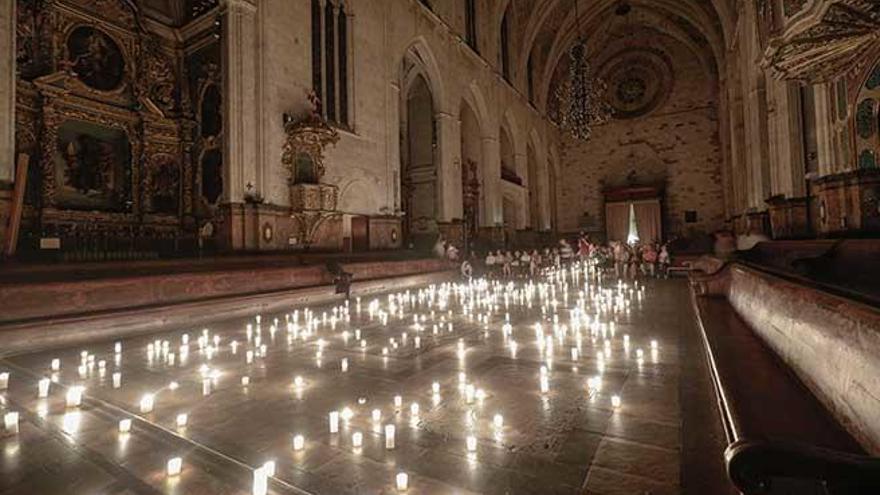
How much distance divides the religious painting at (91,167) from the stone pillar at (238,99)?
5.89m

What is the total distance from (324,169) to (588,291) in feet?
30.7

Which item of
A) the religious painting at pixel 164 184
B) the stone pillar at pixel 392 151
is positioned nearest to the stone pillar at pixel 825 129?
the stone pillar at pixel 392 151

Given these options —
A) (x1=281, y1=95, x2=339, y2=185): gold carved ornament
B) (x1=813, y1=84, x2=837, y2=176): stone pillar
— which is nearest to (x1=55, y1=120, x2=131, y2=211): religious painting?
(x1=281, y1=95, x2=339, y2=185): gold carved ornament

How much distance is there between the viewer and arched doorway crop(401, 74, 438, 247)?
2209 cm

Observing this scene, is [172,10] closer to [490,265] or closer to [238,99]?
[238,99]

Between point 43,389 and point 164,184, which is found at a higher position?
point 164,184

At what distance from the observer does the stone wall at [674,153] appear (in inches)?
1166

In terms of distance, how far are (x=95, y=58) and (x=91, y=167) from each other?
12.3 feet

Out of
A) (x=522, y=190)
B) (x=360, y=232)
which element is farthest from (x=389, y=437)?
(x=522, y=190)

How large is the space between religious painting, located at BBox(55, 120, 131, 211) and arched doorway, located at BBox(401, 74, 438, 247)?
11919 mm

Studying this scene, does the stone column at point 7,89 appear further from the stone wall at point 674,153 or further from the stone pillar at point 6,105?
the stone wall at point 674,153

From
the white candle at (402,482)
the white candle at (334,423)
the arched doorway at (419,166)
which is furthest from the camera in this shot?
the arched doorway at (419,166)

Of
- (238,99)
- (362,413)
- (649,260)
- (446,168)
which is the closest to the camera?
(362,413)

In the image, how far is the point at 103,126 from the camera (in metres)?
14.3
